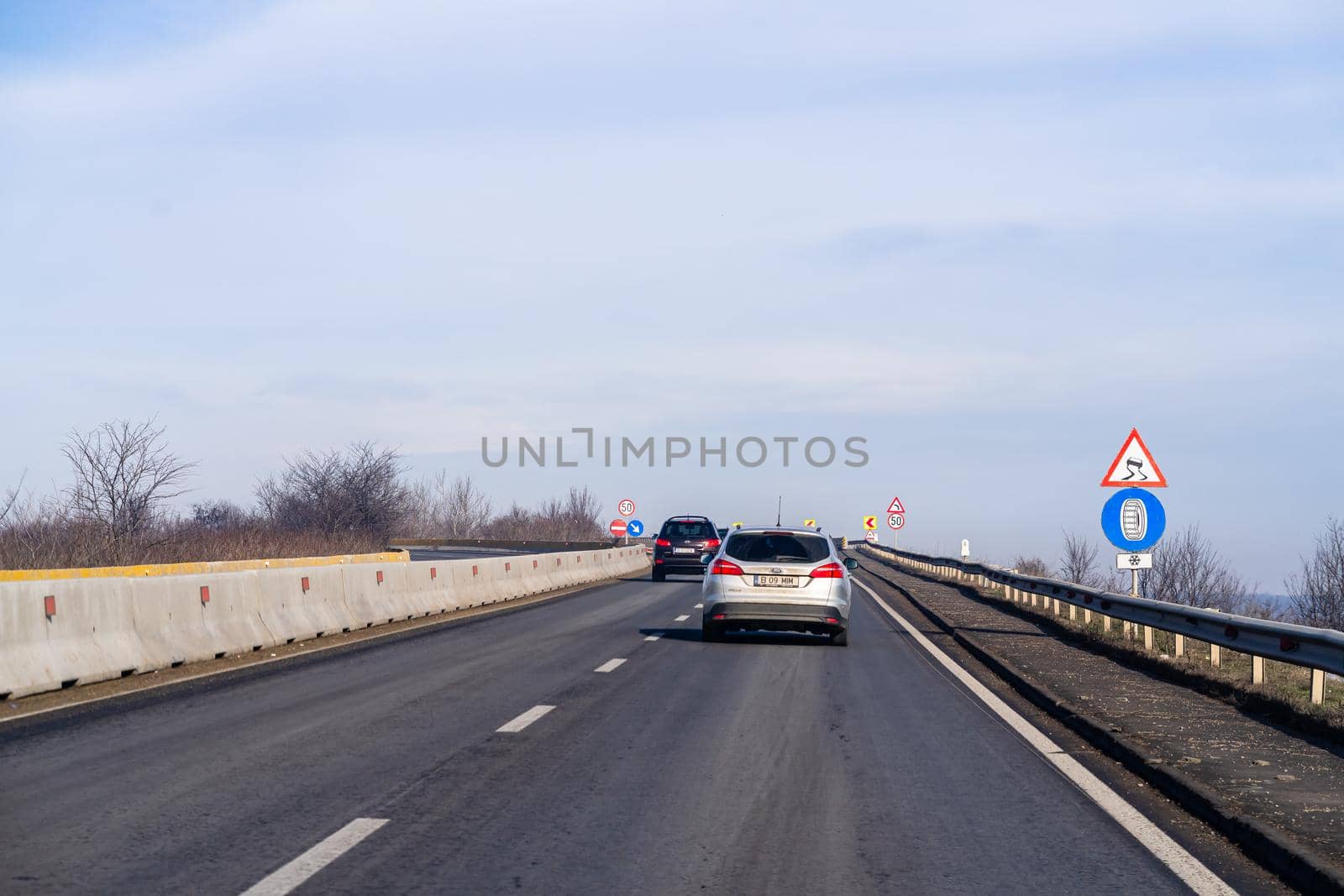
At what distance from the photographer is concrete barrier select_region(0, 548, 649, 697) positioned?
12180mm

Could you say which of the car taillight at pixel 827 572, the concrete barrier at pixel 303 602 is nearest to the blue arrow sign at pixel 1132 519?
the car taillight at pixel 827 572

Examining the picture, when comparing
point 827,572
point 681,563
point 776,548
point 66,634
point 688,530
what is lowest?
point 66,634

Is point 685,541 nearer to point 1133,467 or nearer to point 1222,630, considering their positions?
point 1133,467

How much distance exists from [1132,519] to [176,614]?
37.5 feet

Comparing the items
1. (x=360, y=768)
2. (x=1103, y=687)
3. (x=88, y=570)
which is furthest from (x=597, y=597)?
(x=360, y=768)

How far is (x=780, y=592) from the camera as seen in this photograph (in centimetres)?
1834

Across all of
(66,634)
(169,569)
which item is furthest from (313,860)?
(169,569)

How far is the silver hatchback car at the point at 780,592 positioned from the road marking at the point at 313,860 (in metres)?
11.7

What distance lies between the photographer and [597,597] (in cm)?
3238

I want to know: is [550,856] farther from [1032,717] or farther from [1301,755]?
[1032,717]

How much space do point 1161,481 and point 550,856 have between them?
42.2 ft

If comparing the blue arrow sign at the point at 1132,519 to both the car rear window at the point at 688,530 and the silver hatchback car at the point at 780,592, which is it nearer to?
the silver hatchback car at the point at 780,592

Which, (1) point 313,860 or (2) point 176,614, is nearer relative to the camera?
(1) point 313,860

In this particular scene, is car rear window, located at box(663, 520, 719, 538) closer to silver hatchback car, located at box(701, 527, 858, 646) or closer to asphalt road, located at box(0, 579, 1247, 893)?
silver hatchback car, located at box(701, 527, 858, 646)
